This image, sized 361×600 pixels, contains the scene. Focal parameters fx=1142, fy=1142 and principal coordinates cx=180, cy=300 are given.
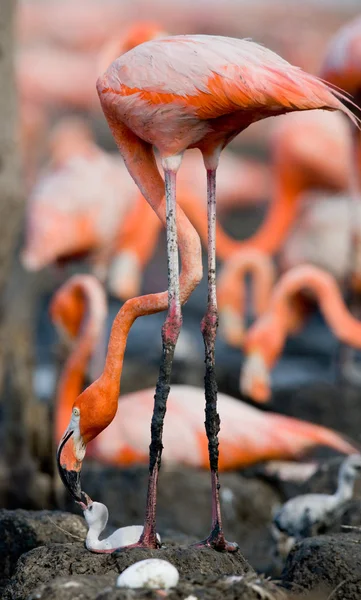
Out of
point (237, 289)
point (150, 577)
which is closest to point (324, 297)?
point (237, 289)

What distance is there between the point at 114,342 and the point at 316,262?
222 inches

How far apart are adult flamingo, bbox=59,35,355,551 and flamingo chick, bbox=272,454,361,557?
1.07 metres

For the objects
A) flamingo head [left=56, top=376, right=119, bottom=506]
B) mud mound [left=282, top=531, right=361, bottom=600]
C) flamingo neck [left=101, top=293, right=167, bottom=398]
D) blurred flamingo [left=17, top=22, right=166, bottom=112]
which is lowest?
mud mound [left=282, top=531, right=361, bottom=600]

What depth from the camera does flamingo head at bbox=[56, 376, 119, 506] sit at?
396 centimetres

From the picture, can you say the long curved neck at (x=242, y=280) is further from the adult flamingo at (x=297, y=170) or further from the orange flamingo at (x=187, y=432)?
the orange flamingo at (x=187, y=432)

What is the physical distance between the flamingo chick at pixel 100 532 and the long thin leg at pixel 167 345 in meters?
0.11

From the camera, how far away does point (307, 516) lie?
4.96 metres

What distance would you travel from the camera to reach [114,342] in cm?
406

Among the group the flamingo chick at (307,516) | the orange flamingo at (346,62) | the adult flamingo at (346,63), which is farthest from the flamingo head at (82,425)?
the adult flamingo at (346,63)

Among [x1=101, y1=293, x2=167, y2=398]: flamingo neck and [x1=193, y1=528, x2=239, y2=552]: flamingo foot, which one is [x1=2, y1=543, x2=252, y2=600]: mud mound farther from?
[x1=101, y1=293, x2=167, y2=398]: flamingo neck

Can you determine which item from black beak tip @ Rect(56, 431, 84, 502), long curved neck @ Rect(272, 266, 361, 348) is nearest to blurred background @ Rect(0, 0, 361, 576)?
long curved neck @ Rect(272, 266, 361, 348)

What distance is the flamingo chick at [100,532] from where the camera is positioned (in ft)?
12.5

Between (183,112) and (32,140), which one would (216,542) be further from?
(32,140)

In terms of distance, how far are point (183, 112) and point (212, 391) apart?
0.98 metres
